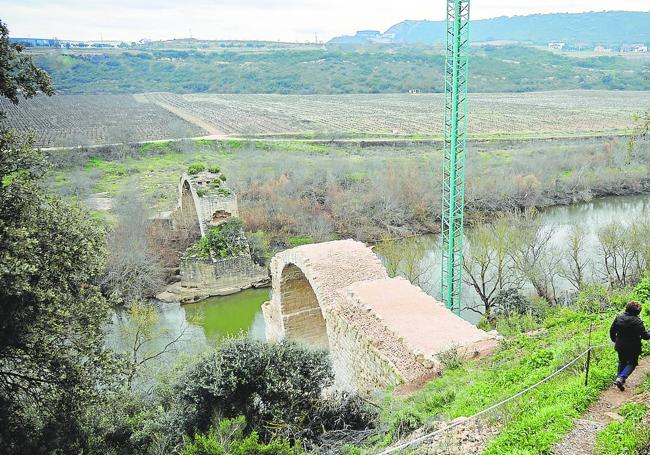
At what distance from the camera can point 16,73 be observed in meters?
7.55

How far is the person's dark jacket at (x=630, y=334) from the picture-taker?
5449 millimetres

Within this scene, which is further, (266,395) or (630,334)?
(266,395)

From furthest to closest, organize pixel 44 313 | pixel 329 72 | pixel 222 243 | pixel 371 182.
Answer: pixel 329 72
pixel 371 182
pixel 222 243
pixel 44 313

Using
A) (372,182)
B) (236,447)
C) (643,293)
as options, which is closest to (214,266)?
(372,182)

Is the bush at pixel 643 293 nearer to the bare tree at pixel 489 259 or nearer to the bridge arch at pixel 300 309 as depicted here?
the bridge arch at pixel 300 309

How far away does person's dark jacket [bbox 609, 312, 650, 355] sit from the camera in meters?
5.45

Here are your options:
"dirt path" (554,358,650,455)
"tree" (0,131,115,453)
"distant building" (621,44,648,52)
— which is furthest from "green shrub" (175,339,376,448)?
"distant building" (621,44,648,52)

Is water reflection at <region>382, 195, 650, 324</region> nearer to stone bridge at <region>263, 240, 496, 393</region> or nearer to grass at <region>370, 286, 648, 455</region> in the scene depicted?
stone bridge at <region>263, 240, 496, 393</region>

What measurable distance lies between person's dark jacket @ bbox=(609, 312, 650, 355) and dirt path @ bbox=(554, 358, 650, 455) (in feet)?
1.33

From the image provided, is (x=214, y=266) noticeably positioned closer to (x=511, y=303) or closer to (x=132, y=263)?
(x=132, y=263)

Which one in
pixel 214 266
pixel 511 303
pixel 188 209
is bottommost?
pixel 214 266

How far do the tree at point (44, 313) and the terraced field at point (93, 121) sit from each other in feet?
130

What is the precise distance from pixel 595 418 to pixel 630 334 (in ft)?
3.11

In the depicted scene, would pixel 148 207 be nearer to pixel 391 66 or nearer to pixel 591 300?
pixel 591 300
